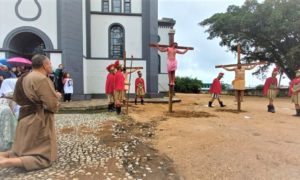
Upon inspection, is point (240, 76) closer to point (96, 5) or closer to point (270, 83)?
point (270, 83)

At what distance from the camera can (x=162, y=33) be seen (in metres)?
30.3

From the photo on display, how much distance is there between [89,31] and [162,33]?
485 inches

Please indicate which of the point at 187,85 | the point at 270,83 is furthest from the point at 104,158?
the point at 187,85

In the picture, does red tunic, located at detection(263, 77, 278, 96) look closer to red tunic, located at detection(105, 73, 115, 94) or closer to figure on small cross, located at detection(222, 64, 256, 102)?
figure on small cross, located at detection(222, 64, 256, 102)

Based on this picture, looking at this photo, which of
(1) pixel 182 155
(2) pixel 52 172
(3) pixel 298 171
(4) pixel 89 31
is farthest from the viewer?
(4) pixel 89 31

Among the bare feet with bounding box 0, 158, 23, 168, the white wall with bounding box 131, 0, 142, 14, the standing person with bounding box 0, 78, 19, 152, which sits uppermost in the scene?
the white wall with bounding box 131, 0, 142, 14

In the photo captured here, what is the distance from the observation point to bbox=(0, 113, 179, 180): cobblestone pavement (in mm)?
4398

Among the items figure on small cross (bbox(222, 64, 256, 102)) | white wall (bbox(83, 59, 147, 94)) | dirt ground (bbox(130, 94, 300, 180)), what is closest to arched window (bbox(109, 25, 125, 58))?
white wall (bbox(83, 59, 147, 94))

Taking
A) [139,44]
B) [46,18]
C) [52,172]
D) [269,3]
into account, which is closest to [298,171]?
[52,172]

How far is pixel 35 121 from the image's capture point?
15.4 ft

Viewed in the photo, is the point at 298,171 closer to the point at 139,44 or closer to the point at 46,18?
the point at 46,18

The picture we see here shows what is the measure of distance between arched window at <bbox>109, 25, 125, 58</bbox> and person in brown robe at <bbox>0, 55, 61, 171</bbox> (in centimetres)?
1520

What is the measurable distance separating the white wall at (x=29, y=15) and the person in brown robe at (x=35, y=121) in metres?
11.9

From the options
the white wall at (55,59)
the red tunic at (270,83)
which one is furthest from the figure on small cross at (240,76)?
the white wall at (55,59)
